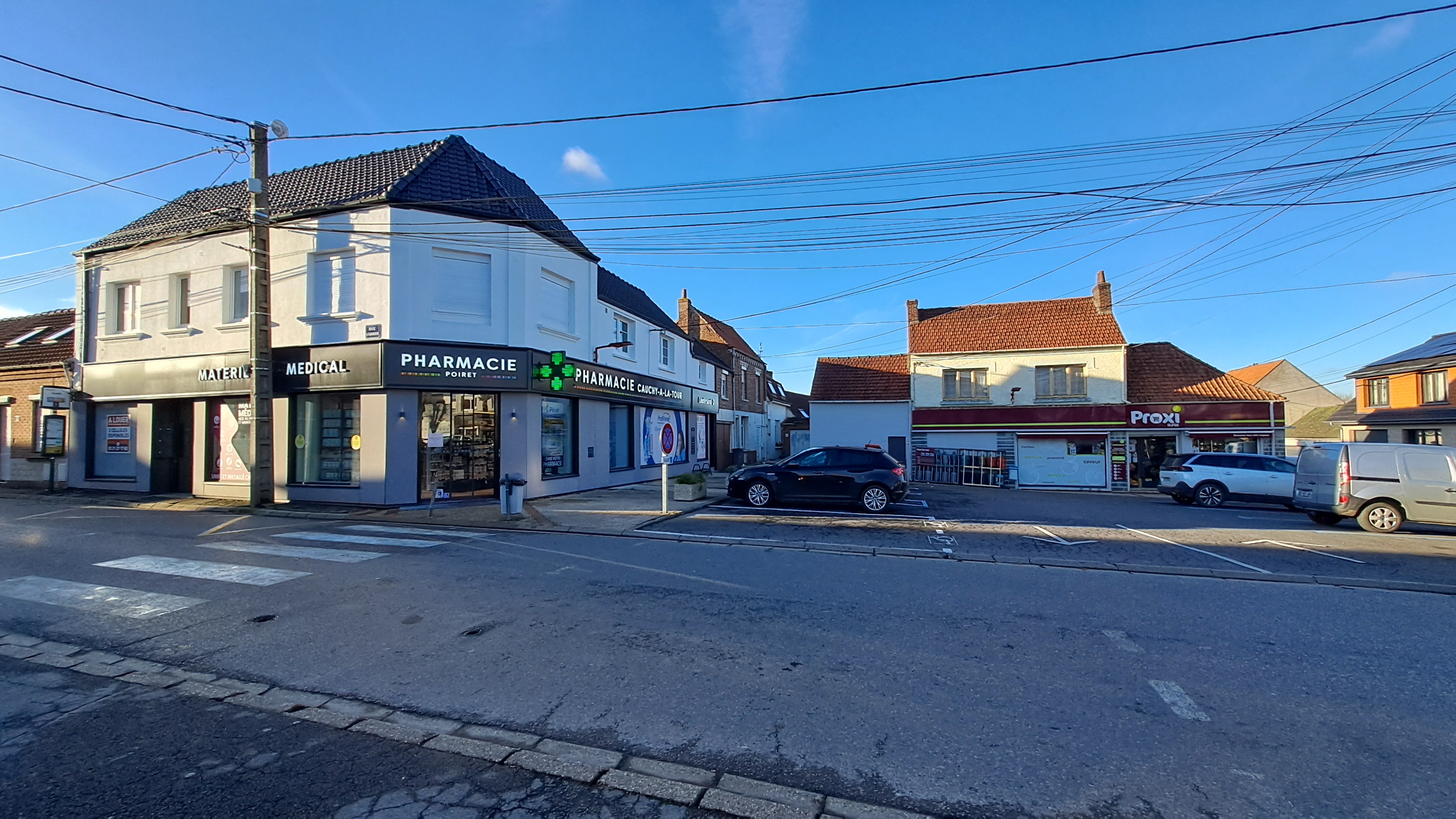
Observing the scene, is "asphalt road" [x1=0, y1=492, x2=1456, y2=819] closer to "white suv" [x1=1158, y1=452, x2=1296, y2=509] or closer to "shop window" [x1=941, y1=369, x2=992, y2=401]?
"white suv" [x1=1158, y1=452, x2=1296, y2=509]

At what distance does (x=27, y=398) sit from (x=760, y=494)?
69.8ft

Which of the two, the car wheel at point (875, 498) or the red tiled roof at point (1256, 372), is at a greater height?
the red tiled roof at point (1256, 372)

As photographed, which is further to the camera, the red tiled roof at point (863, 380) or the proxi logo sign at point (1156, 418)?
the red tiled roof at point (863, 380)

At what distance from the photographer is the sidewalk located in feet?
38.8

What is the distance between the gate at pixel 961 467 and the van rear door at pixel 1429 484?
12.9m

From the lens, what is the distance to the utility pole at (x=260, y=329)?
44.5 feet

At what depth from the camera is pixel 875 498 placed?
13.8m

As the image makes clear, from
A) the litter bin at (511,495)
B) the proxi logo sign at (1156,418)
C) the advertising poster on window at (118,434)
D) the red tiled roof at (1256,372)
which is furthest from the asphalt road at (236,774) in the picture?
the red tiled roof at (1256,372)

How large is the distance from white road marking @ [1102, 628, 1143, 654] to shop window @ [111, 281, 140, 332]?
22.7 meters

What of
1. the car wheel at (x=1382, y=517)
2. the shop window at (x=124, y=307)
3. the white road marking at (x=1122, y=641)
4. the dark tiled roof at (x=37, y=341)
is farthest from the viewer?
the dark tiled roof at (x=37, y=341)

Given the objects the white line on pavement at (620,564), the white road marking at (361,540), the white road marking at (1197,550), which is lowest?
the white road marking at (1197,550)

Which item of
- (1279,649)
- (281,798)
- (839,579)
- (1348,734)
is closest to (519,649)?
(281,798)

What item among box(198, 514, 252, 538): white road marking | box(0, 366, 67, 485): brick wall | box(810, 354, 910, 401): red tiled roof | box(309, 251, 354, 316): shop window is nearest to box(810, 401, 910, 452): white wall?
box(810, 354, 910, 401): red tiled roof

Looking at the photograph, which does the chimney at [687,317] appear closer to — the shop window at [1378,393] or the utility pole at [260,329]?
the utility pole at [260,329]
